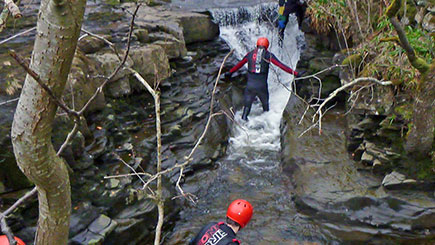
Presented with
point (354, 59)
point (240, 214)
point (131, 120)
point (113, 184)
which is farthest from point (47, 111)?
point (354, 59)

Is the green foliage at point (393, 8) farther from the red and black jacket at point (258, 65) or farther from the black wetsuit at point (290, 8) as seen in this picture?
the black wetsuit at point (290, 8)

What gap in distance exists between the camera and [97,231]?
4.81m

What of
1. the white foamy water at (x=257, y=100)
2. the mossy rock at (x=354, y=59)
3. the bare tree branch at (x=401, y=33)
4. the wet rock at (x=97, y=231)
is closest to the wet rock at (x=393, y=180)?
the bare tree branch at (x=401, y=33)

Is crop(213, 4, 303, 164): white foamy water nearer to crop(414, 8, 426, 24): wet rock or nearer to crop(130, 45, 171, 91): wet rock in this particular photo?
crop(130, 45, 171, 91): wet rock

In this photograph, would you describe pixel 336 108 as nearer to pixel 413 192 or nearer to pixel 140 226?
pixel 413 192

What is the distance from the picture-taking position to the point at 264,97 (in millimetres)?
8188

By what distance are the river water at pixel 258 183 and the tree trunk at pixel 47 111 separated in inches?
99.9

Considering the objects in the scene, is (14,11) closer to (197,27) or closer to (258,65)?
(258,65)

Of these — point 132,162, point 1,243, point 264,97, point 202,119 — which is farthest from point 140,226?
point 264,97

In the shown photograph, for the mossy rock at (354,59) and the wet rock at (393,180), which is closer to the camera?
the wet rock at (393,180)

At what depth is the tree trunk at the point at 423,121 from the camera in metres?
4.93

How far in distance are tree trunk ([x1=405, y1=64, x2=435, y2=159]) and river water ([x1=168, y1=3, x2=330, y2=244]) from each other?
180 centimetres

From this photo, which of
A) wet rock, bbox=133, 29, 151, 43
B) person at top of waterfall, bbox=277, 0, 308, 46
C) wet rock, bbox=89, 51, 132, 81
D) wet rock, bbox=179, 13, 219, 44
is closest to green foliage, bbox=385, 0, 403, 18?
wet rock, bbox=89, 51, 132, 81

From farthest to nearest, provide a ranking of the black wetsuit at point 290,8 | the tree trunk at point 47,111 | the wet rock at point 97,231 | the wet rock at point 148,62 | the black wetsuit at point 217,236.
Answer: the black wetsuit at point 290,8 < the wet rock at point 148,62 < the wet rock at point 97,231 < the black wetsuit at point 217,236 < the tree trunk at point 47,111
